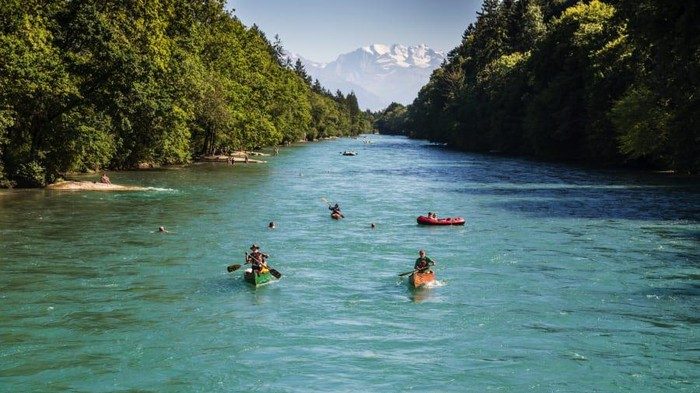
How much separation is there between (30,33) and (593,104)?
6860 centimetres

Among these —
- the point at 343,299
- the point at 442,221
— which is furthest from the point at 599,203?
the point at 343,299

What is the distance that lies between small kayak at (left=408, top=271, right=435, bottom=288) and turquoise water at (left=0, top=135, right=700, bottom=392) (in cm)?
56

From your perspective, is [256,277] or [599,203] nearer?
[256,277]

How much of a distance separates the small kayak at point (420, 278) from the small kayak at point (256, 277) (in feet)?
20.7

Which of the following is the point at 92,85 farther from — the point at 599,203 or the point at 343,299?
the point at 599,203

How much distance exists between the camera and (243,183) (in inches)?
2965

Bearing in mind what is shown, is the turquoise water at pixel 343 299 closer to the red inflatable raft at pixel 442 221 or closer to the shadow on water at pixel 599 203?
the shadow on water at pixel 599 203

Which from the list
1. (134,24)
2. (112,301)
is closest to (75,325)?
(112,301)

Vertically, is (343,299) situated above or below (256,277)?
below

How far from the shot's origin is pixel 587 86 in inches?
3831

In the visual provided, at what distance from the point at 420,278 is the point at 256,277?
711 centimetres

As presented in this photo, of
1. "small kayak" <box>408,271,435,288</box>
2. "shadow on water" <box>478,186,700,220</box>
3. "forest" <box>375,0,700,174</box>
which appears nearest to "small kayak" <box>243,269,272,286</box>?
"small kayak" <box>408,271,435,288</box>

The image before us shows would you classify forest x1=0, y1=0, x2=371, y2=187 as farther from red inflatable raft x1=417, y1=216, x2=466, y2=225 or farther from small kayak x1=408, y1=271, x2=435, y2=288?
small kayak x1=408, y1=271, x2=435, y2=288

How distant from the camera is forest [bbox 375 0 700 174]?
5700 cm
